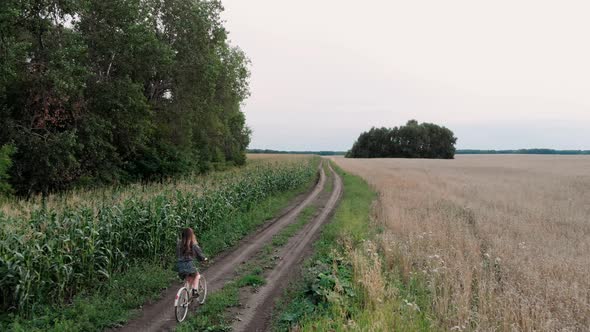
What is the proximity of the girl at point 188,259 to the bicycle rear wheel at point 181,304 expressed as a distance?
1.21ft

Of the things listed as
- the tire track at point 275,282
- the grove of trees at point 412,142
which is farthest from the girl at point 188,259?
the grove of trees at point 412,142

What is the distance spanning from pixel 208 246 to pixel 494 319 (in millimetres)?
9258

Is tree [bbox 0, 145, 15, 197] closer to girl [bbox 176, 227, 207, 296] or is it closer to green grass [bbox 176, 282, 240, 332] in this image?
girl [bbox 176, 227, 207, 296]

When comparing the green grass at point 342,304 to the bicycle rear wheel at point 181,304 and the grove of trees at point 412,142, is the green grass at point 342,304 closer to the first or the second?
the bicycle rear wheel at point 181,304

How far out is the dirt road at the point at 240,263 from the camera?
8.02m

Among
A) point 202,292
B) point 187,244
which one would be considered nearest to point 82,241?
point 187,244

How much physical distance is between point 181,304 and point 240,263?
13.5 ft

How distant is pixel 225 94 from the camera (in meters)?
34.6

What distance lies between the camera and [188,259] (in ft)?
29.2

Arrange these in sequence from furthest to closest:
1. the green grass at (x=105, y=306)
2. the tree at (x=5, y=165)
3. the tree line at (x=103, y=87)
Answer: the tree line at (x=103, y=87) → the tree at (x=5, y=165) → the green grass at (x=105, y=306)

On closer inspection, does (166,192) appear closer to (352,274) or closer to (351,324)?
(352,274)

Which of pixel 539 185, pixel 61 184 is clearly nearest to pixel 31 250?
pixel 61 184

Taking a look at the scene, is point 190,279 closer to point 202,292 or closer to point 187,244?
point 202,292

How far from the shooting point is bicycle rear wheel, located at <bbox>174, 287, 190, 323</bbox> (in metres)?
7.87
